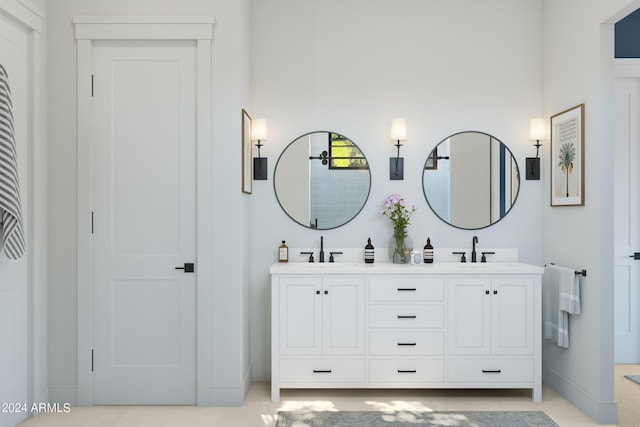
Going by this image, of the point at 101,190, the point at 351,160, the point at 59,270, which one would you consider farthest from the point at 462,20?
the point at 59,270

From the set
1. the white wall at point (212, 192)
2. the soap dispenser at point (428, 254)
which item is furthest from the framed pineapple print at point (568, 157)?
the white wall at point (212, 192)

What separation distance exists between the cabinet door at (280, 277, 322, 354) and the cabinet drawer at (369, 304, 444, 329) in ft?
1.22

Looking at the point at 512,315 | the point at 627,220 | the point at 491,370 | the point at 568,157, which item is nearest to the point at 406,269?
the point at 512,315

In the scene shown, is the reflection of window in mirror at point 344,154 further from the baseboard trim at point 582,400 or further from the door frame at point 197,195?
the baseboard trim at point 582,400

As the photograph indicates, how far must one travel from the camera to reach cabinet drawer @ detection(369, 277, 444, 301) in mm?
3410

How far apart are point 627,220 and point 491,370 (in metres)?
1.94

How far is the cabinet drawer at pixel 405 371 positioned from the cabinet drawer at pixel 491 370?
0.35 feet

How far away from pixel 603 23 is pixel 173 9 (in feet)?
8.94

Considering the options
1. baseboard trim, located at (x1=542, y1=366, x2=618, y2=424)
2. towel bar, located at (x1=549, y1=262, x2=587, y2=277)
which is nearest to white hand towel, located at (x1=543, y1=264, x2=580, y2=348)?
towel bar, located at (x1=549, y1=262, x2=587, y2=277)

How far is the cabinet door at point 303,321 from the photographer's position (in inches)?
134

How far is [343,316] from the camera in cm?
341

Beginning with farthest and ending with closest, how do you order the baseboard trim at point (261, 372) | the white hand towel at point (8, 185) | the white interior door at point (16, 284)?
the baseboard trim at point (261, 372) < the white interior door at point (16, 284) < the white hand towel at point (8, 185)

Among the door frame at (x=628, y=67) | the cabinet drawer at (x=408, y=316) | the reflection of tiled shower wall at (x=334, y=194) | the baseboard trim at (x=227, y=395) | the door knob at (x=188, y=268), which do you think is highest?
the door frame at (x=628, y=67)

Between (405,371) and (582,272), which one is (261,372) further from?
(582,272)
